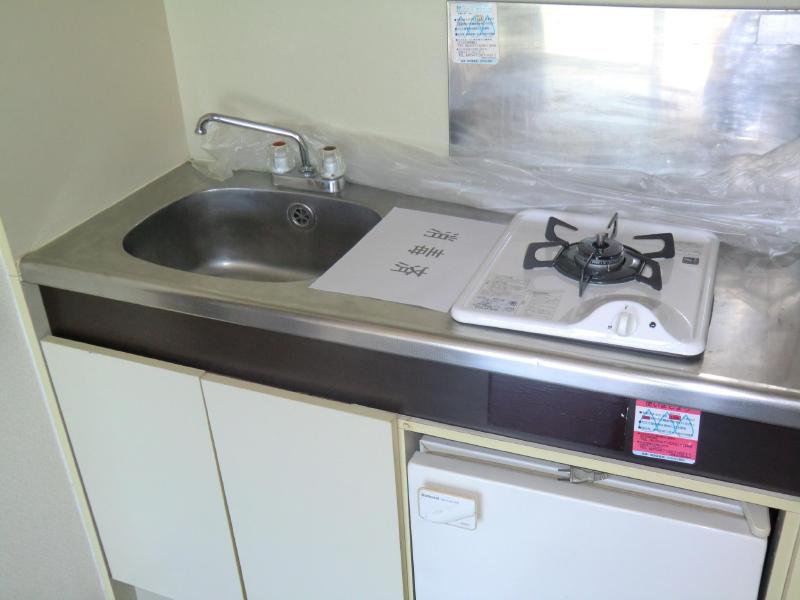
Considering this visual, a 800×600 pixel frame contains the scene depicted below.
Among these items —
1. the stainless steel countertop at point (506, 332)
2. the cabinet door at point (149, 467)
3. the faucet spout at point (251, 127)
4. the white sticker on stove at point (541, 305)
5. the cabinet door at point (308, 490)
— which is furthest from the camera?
the faucet spout at point (251, 127)

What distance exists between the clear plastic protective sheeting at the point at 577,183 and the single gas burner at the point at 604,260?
110 millimetres

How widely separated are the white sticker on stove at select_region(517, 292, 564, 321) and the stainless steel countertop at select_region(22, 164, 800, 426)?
39 mm

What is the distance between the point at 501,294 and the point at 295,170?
2.02ft

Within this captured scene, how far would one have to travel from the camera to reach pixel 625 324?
3.77ft

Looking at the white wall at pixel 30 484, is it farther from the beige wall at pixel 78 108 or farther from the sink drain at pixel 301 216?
the sink drain at pixel 301 216

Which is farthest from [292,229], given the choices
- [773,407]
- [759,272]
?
[773,407]

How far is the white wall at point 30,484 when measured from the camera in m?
1.48

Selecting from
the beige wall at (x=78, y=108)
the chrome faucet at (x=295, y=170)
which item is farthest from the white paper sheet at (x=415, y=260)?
the beige wall at (x=78, y=108)

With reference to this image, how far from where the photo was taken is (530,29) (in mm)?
1473

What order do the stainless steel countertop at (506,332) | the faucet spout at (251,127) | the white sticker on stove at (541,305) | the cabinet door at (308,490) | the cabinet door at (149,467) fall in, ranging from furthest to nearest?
the faucet spout at (251,127), the cabinet door at (149,467), the cabinet door at (308,490), the white sticker on stove at (541,305), the stainless steel countertop at (506,332)

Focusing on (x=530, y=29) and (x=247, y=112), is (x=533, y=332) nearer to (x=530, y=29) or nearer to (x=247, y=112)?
(x=530, y=29)

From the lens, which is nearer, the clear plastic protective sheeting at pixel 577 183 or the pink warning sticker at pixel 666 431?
the pink warning sticker at pixel 666 431

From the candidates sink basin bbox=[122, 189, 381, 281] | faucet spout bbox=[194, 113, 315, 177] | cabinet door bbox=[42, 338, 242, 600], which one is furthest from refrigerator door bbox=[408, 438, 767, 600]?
faucet spout bbox=[194, 113, 315, 177]

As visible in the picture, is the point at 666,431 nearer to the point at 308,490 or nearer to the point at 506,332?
the point at 506,332
